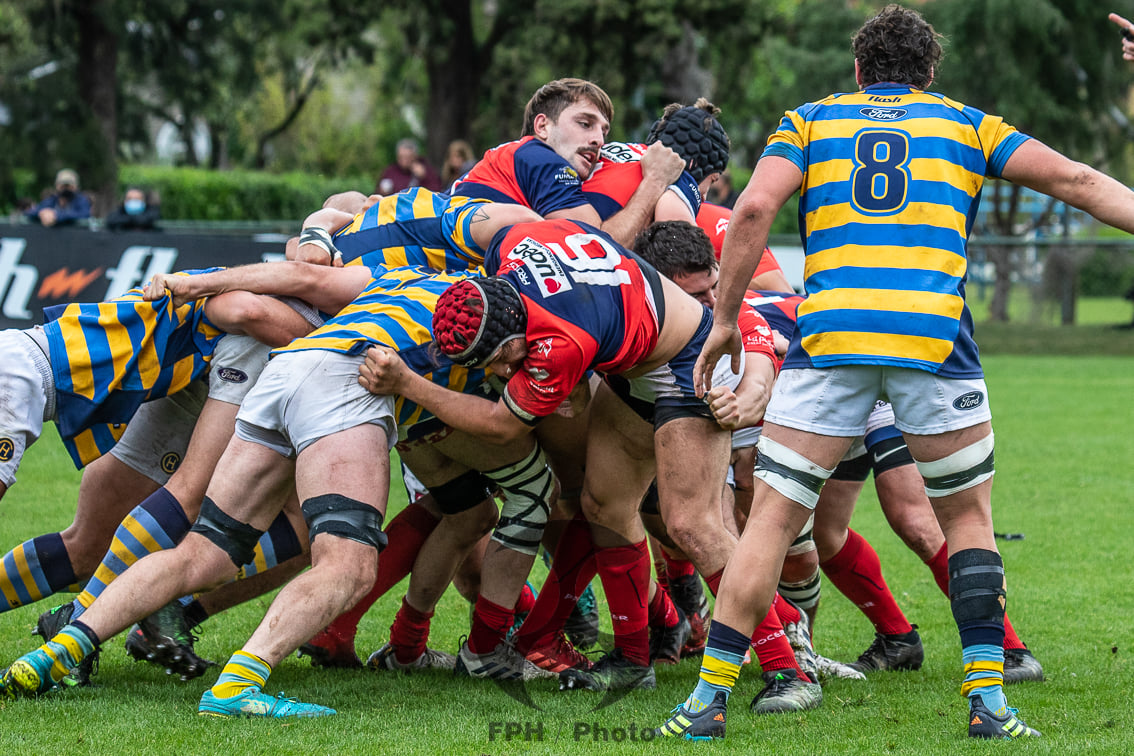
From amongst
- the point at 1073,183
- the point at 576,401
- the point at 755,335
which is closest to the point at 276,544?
the point at 576,401

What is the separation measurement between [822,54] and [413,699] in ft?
72.0

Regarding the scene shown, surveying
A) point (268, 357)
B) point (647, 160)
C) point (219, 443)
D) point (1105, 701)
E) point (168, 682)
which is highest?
point (647, 160)

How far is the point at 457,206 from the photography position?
16.4ft

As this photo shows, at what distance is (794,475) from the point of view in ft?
12.6

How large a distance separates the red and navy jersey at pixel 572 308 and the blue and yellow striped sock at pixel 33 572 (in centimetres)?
199

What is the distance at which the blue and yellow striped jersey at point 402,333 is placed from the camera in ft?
13.8

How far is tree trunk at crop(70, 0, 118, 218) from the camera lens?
21.4m

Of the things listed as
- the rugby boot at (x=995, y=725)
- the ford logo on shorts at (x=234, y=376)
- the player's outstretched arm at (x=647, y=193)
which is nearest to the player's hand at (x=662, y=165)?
the player's outstretched arm at (x=647, y=193)

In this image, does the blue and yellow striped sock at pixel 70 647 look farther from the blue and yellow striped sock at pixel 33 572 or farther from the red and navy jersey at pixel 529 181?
the red and navy jersey at pixel 529 181

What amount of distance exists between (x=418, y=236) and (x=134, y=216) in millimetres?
12767

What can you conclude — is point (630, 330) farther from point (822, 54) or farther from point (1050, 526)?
point (822, 54)

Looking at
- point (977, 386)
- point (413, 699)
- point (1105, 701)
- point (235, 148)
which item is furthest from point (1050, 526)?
point (235, 148)

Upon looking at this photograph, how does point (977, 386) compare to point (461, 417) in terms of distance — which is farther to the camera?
point (461, 417)

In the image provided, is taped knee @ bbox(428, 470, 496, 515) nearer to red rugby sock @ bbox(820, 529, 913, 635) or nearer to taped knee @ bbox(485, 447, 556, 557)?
taped knee @ bbox(485, 447, 556, 557)
